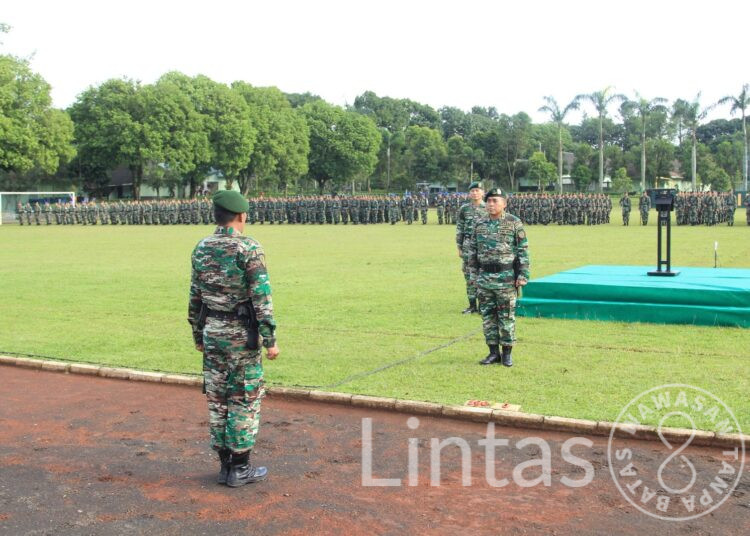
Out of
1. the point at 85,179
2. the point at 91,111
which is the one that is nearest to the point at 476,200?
the point at 91,111

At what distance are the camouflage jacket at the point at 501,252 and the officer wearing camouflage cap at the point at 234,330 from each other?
350 cm

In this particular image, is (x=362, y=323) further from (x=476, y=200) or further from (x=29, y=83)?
(x=29, y=83)

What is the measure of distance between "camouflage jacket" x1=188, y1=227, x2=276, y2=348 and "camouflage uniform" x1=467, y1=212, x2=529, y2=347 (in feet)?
11.5

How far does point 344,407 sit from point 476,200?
475 centimetres

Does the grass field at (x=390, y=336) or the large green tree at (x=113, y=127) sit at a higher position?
the large green tree at (x=113, y=127)

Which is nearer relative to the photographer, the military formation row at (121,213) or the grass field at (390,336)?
the grass field at (390,336)

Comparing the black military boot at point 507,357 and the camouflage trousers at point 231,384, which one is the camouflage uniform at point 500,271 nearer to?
the black military boot at point 507,357

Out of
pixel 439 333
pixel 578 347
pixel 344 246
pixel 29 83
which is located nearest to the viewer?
pixel 578 347

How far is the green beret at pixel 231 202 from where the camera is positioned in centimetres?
496

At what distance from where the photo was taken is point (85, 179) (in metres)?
71.1

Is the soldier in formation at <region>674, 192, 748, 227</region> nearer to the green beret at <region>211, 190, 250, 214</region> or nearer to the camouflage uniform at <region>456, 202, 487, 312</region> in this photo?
the camouflage uniform at <region>456, 202, 487, 312</region>

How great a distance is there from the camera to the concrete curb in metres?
5.60

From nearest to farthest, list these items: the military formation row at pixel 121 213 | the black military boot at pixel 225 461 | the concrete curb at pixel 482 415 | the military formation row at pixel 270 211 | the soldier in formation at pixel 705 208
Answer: the black military boot at pixel 225 461 → the concrete curb at pixel 482 415 → the soldier in formation at pixel 705 208 → the military formation row at pixel 270 211 → the military formation row at pixel 121 213

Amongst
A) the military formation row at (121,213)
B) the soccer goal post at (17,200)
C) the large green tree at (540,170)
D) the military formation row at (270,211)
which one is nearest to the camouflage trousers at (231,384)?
the military formation row at (270,211)
